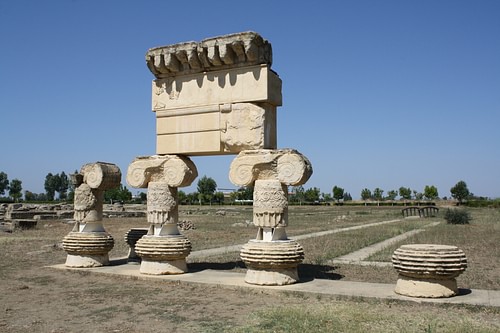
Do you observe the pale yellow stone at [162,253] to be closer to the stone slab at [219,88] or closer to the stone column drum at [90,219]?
the stone column drum at [90,219]

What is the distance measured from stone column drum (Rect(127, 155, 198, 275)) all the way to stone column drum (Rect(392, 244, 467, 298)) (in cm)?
414

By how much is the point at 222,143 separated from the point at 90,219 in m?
3.70

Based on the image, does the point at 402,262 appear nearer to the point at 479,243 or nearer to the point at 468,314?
the point at 468,314

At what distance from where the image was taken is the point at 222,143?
9.15 m

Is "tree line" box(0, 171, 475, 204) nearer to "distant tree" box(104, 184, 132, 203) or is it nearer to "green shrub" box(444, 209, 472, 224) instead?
"distant tree" box(104, 184, 132, 203)

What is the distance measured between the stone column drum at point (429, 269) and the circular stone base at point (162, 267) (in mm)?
4185

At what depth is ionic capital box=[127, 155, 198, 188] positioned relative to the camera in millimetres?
9539

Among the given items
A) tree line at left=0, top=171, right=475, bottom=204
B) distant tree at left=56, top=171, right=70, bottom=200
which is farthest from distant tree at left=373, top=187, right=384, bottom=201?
distant tree at left=56, top=171, right=70, bottom=200

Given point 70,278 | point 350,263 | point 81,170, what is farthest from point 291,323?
point 81,170

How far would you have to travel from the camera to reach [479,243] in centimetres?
1609

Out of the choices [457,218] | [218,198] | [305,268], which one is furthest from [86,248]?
[218,198]

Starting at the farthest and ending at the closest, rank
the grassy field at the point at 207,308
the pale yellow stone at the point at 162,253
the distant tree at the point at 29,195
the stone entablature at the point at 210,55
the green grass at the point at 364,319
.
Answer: the distant tree at the point at 29,195, the pale yellow stone at the point at 162,253, the stone entablature at the point at 210,55, the grassy field at the point at 207,308, the green grass at the point at 364,319


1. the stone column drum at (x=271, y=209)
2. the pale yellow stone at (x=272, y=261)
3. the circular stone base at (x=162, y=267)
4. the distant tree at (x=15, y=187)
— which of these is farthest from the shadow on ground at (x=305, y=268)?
the distant tree at (x=15, y=187)

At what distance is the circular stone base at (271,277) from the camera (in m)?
8.02
